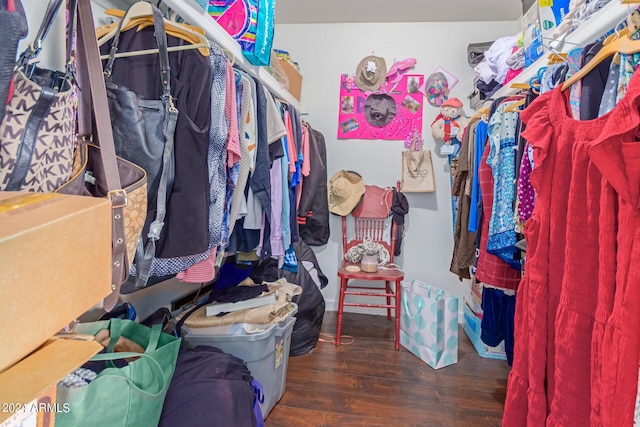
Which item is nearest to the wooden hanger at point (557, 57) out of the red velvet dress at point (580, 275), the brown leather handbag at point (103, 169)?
the red velvet dress at point (580, 275)

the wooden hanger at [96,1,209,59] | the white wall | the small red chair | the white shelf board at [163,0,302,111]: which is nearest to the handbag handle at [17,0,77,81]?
the wooden hanger at [96,1,209,59]

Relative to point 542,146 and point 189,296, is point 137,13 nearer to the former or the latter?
point 542,146

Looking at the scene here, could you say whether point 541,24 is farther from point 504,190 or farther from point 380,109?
point 380,109

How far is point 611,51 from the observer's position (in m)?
0.79

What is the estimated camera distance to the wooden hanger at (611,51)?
0.75m

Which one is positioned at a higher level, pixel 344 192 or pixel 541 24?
pixel 541 24

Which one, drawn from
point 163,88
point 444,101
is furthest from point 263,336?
point 444,101

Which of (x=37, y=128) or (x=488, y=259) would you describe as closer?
(x=37, y=128)

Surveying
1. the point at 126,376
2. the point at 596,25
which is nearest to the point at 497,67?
the point at 596,25

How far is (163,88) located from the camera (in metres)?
0.90

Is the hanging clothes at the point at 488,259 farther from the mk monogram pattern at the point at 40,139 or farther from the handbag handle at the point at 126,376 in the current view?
the mk monogram pattern at the point at 40,139

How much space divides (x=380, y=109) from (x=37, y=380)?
3017 mm

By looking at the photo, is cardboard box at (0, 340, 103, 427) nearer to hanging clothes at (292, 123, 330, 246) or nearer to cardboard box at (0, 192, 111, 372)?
cardboard box at (0, 192, 111, 372)

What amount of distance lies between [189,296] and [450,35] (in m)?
2.96
